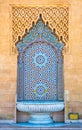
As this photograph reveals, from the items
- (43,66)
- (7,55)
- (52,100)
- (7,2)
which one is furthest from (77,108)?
(7,2)

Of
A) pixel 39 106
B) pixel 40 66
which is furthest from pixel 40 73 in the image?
pixel 39 106

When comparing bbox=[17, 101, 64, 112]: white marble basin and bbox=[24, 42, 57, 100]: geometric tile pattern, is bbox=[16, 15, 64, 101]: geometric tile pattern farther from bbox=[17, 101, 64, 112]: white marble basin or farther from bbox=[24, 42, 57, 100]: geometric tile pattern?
bbox=[17, 101, 64, 112]: white marble basin

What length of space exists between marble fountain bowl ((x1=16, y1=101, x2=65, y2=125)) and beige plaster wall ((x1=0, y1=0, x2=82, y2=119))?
0.24 metres

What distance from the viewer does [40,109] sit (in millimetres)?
6164

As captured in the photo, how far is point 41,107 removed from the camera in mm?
6145

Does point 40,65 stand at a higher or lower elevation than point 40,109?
higher

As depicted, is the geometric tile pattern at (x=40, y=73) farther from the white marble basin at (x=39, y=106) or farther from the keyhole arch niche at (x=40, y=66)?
the white marble basin at (x=39, y=106)

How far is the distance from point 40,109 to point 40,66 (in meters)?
0.98

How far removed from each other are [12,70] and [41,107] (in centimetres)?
92

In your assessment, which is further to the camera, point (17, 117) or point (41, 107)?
point (17, 117)

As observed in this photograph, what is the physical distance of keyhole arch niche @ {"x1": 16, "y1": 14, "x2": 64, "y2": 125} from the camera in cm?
671

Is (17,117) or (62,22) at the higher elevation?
(62,22)

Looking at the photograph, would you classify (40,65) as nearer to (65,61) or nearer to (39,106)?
(65,61)

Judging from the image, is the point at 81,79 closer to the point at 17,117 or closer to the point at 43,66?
the point at 43,66
